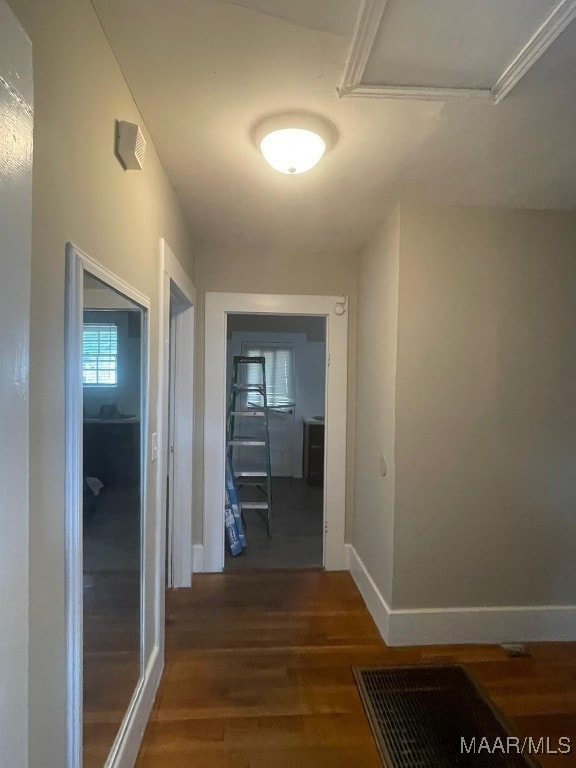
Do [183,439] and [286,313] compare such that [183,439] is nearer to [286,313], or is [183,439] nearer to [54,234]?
[286,313]

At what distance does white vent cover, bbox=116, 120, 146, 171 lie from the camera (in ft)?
4.26

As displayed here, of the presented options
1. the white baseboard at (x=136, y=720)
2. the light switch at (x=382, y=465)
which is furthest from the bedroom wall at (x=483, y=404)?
the white baseboard at (x=136, y=720)

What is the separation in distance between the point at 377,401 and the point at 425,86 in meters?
1.59

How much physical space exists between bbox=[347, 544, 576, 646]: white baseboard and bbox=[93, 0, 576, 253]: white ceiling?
2.09 meters

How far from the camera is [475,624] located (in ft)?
7.65

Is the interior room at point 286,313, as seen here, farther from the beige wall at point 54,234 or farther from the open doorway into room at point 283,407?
the open doorway into room at point 283,407

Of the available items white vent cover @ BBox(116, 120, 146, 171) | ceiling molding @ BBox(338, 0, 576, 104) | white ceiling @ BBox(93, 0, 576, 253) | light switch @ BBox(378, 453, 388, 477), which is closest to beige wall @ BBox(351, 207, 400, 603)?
light switch @ BBox(378, 453, 388, 477)

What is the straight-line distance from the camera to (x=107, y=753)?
1.33 metres

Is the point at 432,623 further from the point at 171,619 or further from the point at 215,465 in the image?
the point at 215,465

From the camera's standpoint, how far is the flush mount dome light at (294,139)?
5.01ft

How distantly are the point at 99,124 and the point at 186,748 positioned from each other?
6.83 feet

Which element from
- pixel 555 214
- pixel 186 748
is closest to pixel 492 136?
pixel 555 214

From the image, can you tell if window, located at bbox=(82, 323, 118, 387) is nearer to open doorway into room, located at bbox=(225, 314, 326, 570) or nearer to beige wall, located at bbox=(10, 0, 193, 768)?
beige wall, located at bbox=(10, 0, 193, 768)

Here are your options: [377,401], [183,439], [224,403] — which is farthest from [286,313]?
[183,439]
